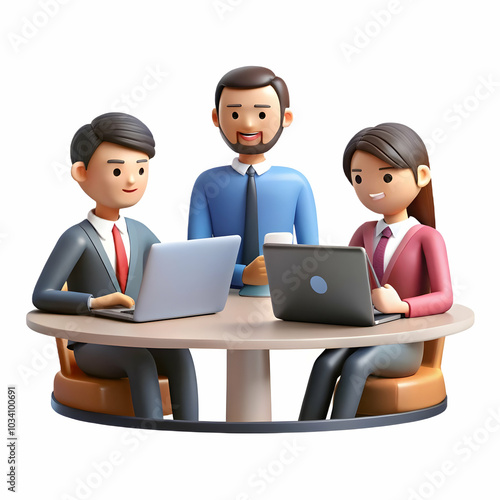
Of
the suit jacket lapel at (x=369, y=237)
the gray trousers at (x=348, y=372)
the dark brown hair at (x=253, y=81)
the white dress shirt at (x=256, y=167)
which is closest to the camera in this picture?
the gray trousers at (x=348, y=372)

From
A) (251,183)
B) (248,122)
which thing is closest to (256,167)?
(251,183)

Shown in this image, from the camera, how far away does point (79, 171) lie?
6.27m

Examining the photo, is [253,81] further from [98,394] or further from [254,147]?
[98,394]

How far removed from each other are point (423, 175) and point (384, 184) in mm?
208

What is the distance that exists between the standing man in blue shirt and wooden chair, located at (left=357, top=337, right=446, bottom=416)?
905mm

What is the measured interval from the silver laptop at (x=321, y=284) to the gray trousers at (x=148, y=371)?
1.99 feet

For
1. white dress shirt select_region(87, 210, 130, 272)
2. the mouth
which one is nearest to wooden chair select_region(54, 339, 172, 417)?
white dress shirt select_region(87, 210, 130, 272)

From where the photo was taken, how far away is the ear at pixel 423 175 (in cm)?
621

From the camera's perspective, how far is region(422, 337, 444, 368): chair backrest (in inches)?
253


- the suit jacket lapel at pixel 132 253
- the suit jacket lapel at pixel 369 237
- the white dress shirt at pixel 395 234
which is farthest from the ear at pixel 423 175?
the suit jacket lapel at pixel 132 253

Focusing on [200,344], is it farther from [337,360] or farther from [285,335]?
[337,360]

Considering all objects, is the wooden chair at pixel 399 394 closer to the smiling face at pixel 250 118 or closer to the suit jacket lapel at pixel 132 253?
the suit jacket lapel at pixel 132 253

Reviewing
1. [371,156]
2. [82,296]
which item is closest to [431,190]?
[371,156]

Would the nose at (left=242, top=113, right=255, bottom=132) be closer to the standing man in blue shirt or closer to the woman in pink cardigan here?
the standing man in blue shirt
